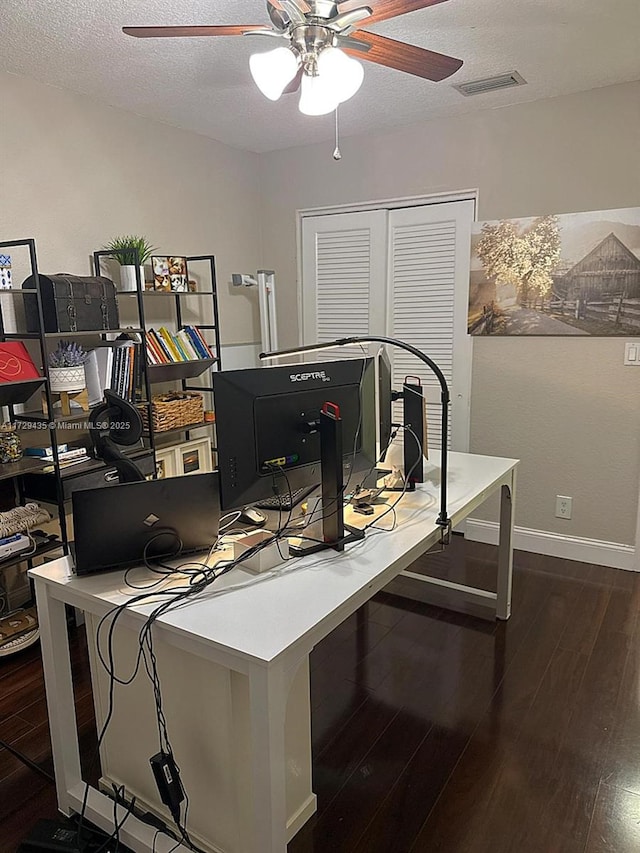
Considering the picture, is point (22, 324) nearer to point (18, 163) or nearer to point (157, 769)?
point (18, 163)

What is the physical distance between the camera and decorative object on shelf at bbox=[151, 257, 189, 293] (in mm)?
3346

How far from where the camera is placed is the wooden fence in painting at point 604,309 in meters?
3.16

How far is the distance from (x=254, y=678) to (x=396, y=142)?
3.39 m

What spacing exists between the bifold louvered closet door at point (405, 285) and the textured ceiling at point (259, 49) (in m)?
0.61

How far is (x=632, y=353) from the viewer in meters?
3.19

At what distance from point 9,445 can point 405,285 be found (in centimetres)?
245

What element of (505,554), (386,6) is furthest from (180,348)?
(386,6)

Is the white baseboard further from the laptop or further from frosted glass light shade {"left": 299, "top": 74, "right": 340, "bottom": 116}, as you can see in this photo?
frosted glass light shade {"left": 299, "top": 74, "right": 340, "bottom": 116}

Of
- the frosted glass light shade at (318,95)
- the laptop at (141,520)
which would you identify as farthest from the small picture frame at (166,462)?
the frosted glass light shade at (318,95)

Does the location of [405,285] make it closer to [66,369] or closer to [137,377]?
[137,377]

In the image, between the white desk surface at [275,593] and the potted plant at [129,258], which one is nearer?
the white desk surface at [275,593]

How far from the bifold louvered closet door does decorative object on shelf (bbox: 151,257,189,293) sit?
1044 mm

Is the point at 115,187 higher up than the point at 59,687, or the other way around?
the point at 115,187

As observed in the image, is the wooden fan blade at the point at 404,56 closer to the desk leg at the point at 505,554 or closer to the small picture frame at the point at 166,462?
the desk leg at the point at 505,554
